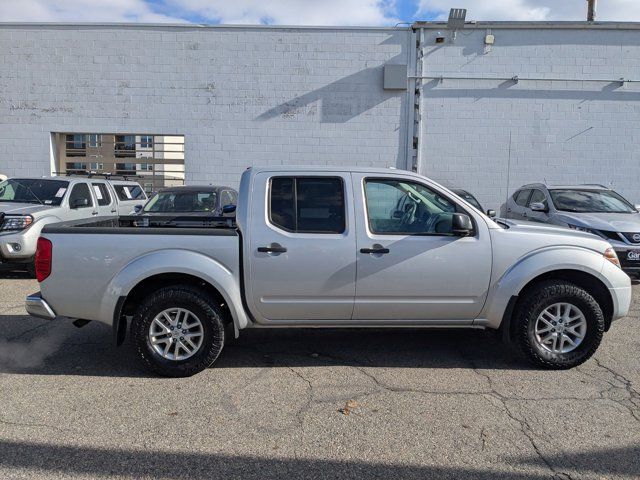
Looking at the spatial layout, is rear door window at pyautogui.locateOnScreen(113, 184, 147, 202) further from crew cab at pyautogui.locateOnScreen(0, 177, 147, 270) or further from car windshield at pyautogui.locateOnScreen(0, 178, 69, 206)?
car windshield at pyautogui.locateOnScreen(0, 178, 69, 206)

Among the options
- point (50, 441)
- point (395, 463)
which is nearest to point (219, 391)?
point (50, 441)

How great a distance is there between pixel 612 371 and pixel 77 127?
14.8 meters

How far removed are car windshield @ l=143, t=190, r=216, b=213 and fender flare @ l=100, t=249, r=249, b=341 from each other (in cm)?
503

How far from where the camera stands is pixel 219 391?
429 centimetres

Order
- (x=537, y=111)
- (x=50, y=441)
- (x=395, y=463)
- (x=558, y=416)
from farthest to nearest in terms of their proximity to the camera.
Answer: (x=537, y=111) → (x=558, y=416) → (x=50, y=441) → (x=395, y=463)

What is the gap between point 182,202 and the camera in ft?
31.6

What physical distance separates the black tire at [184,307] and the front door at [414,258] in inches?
49.6

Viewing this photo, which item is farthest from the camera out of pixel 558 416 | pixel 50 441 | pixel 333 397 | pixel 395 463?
pixel 333 397

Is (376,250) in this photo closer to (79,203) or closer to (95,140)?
(79,203)

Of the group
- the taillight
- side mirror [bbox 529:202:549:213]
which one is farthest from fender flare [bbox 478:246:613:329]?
side mirror [bbox 529:202:549:213]

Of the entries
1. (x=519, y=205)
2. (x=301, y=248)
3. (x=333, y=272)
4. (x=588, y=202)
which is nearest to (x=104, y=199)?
(x=301, y=248)

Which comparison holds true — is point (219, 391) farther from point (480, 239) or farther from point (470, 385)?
point (480, 239)

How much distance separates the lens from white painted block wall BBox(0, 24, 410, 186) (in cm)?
1460

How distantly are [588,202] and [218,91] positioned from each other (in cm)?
992
